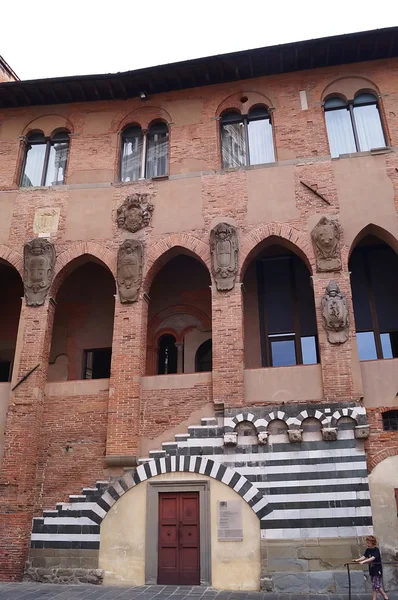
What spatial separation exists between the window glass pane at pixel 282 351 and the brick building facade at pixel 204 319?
49mm

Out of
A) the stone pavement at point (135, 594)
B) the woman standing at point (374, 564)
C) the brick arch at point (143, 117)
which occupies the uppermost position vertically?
the brick arch at point (143, 117)

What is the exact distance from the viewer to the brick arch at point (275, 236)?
42.1 ft

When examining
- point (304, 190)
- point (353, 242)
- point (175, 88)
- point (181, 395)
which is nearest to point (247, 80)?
point (175, 88)

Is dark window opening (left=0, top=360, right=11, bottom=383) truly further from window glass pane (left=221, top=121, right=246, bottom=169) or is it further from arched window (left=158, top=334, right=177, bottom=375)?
window glass pane (left=221, top=121, right=246, bottom=169)

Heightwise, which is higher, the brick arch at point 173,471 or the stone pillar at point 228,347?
the stone pillar at point 228,347

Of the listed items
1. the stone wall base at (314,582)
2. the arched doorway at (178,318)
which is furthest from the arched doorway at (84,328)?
the stone wall base at (314,582)

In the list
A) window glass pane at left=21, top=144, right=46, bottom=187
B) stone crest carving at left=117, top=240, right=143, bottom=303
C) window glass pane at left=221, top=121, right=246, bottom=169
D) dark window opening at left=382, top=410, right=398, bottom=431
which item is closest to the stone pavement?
dark window opening at left=382, top=410, right=398, bottom=431

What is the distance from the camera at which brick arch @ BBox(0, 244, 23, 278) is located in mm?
13930

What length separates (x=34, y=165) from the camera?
611 inches

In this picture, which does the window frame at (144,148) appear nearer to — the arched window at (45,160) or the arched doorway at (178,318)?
the arched window at (45,160)

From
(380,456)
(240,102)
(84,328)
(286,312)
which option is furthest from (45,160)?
(380,456)

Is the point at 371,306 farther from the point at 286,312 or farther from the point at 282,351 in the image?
the point at 282,351

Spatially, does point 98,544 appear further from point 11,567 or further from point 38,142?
point 38,142

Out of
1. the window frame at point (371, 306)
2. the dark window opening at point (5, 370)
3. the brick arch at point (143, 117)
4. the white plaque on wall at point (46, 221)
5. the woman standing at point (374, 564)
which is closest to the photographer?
the woman standing at point (374, 564)
